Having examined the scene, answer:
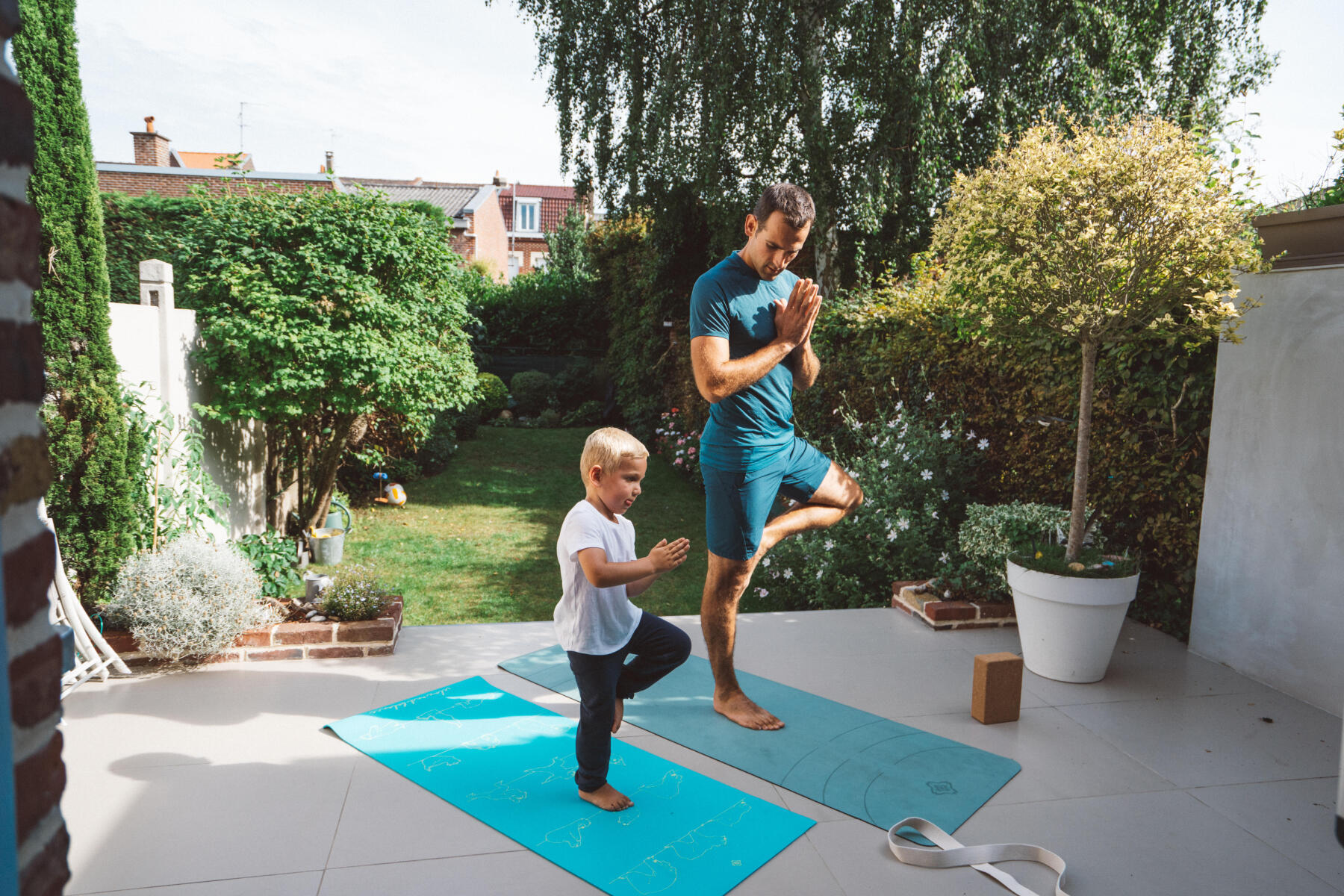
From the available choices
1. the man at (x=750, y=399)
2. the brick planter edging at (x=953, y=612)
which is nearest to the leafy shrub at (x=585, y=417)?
the brick planter edging at (x=953, y=612)

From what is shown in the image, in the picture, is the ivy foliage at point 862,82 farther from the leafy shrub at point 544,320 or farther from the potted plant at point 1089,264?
the leafy shrub at point 544,320

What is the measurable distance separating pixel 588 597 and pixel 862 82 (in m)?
6.94

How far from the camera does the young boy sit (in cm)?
227

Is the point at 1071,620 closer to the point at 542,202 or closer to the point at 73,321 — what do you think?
the point at 73,321

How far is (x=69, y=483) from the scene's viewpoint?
3.67 metres

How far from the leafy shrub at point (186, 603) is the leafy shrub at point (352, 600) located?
27cm

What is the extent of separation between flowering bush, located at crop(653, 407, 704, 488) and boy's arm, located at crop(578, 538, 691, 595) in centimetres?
617

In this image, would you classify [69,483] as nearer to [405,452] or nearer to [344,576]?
[344,576]

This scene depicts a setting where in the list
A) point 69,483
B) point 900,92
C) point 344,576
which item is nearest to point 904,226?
point 900,92

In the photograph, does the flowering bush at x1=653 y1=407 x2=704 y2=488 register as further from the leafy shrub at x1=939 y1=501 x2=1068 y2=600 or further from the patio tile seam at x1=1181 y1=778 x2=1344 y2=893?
the patio tile seam at x1=1181 y1=778 x2=1344 y2=893

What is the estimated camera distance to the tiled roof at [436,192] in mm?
25797

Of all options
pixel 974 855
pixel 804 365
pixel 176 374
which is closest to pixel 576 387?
pixel 176 374

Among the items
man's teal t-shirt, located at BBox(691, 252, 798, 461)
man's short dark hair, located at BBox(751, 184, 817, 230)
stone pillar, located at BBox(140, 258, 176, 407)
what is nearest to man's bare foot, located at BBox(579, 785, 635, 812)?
man's teal t-shirt, located at BBox(691, 252, 798, 461)

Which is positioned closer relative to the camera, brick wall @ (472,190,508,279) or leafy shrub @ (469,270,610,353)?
leafy shrub @ (469,270,610,353)
